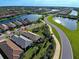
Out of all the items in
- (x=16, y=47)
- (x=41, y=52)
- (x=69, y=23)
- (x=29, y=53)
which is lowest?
(x=69, y=23)

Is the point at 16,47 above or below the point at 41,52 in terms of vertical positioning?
above

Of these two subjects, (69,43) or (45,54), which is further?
(69,43)

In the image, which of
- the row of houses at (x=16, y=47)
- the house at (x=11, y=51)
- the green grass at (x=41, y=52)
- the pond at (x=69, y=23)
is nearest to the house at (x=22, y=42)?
the row of houses at (x=16, y=47)

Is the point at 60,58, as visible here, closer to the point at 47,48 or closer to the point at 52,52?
the point at 52,52

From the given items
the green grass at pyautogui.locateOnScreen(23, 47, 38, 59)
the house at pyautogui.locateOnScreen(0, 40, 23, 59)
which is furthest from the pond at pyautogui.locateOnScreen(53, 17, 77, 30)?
the house at pyautogui.locateOnScreen(0, 40, 23, 59)

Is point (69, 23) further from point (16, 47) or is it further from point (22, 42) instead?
point (16, 47)

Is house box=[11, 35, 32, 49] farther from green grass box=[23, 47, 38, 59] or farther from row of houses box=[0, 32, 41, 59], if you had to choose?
green grass box=[23, 47, 38, 59]

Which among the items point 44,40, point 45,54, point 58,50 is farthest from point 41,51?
point 44,40

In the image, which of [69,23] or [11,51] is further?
[69,23]

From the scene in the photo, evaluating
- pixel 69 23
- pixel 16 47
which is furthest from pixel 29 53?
pixel 69 23

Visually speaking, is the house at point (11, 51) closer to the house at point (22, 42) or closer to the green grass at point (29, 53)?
the green grass at point (29, 53)

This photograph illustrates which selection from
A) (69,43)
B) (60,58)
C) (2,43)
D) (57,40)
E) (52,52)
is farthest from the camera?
(57,40)
